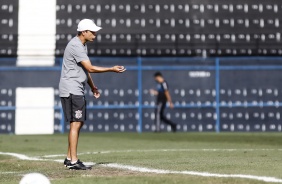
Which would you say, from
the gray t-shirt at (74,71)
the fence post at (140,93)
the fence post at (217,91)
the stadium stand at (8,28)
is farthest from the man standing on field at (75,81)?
the stadium stand at (8,28)

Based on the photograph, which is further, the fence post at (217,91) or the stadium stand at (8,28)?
the stadium stand at (8,28)

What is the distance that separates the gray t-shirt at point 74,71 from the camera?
8000 millimetres

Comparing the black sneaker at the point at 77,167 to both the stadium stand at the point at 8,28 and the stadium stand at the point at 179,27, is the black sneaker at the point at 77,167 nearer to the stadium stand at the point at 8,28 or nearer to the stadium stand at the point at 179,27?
→ the stadium stand at the point at 179,27

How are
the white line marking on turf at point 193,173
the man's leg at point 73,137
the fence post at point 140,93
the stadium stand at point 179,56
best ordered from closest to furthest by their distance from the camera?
the white line marking on turf at point 193,173 < the man's leg at point 73,137 < the fence post at point 140,93 < the stadium stand at point 179,56

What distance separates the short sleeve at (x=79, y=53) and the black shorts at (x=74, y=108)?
368 millimetres

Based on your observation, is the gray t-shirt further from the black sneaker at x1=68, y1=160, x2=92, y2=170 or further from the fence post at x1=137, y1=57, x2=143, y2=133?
the fence post at x1=137, y1=57, x2=143, y2=133

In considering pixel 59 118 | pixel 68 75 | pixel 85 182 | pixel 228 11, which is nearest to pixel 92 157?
pixel 68 75

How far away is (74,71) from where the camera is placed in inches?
317

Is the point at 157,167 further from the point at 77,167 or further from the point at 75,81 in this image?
the point at 75,81

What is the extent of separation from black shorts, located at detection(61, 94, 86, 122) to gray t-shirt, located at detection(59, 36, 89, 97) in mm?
50

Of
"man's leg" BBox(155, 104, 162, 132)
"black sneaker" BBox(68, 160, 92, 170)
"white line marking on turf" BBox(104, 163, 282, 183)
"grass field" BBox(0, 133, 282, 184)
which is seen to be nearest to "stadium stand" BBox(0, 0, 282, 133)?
"man's leg" BBox(155, 104, 162, 132)

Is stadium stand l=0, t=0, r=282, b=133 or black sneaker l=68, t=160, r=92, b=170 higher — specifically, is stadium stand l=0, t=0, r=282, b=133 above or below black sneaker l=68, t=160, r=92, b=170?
above

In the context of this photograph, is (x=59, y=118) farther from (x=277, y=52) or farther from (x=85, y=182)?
(x=85, y=182)

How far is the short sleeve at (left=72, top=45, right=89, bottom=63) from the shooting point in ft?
26.2
